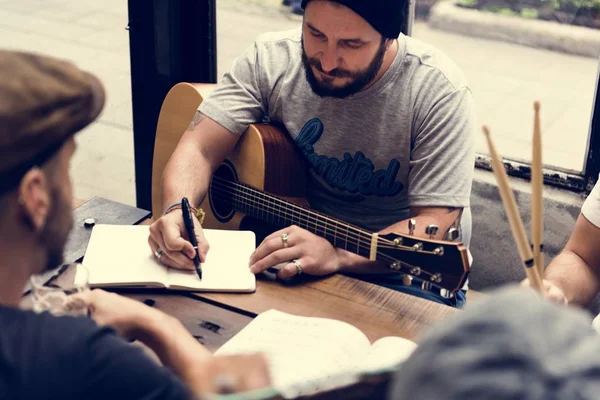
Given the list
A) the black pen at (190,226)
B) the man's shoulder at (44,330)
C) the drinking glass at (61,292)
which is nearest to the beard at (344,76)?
the black pen at (190,226)

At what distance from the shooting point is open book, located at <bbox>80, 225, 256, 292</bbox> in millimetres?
1557

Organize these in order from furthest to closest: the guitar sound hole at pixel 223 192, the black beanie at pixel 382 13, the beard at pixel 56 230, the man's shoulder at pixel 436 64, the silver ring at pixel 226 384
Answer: the guitar sound hole at pixel 223 192 < the man's shoulder at pixel 436 64 < the black beanie at pixel 382 13 < the beard at pixel 56 230 < the silver ring at pixel 226 384

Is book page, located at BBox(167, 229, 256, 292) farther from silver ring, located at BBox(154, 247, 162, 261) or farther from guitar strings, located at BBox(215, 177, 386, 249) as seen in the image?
guitar strings, located at BBox(215, 177, 386, 249)

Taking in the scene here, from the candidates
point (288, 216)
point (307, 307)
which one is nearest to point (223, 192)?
point (288, 216)

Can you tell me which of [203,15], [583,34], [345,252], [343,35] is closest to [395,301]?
[345,252]

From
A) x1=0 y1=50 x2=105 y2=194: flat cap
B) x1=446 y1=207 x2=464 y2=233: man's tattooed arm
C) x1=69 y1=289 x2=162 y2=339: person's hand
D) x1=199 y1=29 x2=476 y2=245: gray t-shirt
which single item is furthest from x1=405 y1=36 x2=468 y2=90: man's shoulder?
x1=0 y1=50 x2=105 y2=194: flat cap

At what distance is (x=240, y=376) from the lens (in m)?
0.83

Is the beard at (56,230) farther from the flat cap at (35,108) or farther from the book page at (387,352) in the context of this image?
the book page at (387,352)

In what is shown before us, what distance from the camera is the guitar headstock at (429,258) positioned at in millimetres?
1565

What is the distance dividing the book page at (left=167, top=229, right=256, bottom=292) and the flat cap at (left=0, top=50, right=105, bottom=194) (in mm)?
594

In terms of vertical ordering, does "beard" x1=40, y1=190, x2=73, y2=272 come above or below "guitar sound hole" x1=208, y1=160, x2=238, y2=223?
above

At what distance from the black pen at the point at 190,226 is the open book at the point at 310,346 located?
0.66 feet

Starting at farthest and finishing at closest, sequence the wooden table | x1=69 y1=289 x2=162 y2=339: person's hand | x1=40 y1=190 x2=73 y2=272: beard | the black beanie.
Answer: the black beanie, the wooden table, x1=69 y1=289 x2=162 y2=339: person's hand, x1=40 y1=190 x2=73 y2=272: beard

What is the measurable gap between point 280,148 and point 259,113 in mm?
125
